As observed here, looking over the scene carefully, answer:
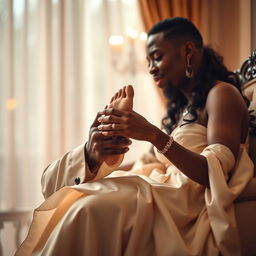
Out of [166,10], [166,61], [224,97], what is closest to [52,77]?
[166,10]

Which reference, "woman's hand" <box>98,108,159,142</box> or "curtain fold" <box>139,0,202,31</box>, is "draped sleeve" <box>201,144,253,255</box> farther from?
"curtain fold" <box>139,0,202,31</box>

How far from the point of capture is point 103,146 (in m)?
1.25

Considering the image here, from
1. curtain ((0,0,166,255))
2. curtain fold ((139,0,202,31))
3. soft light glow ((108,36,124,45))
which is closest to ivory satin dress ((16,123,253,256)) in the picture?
curtain ((0,0,166,255))

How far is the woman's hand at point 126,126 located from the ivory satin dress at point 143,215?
0.52 ft

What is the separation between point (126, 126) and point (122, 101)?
0.37 ft

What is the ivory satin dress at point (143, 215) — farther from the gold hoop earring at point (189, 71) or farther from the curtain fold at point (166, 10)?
the curtain fold at point (166, 10)

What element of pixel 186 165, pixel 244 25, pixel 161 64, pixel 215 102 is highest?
pixel 244 25

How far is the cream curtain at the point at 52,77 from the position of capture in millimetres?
3025

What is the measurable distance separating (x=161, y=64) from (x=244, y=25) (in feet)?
6.32

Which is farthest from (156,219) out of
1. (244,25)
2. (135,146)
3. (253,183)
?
(244,25)

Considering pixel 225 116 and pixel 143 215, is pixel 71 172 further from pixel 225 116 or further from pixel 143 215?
pixel 225 116

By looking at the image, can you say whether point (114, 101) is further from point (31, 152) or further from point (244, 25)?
point (244, 25)

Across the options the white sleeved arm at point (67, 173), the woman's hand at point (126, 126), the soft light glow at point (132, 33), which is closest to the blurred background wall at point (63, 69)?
the soft light glow at point (132, 33)

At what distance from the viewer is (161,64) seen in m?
1.55
